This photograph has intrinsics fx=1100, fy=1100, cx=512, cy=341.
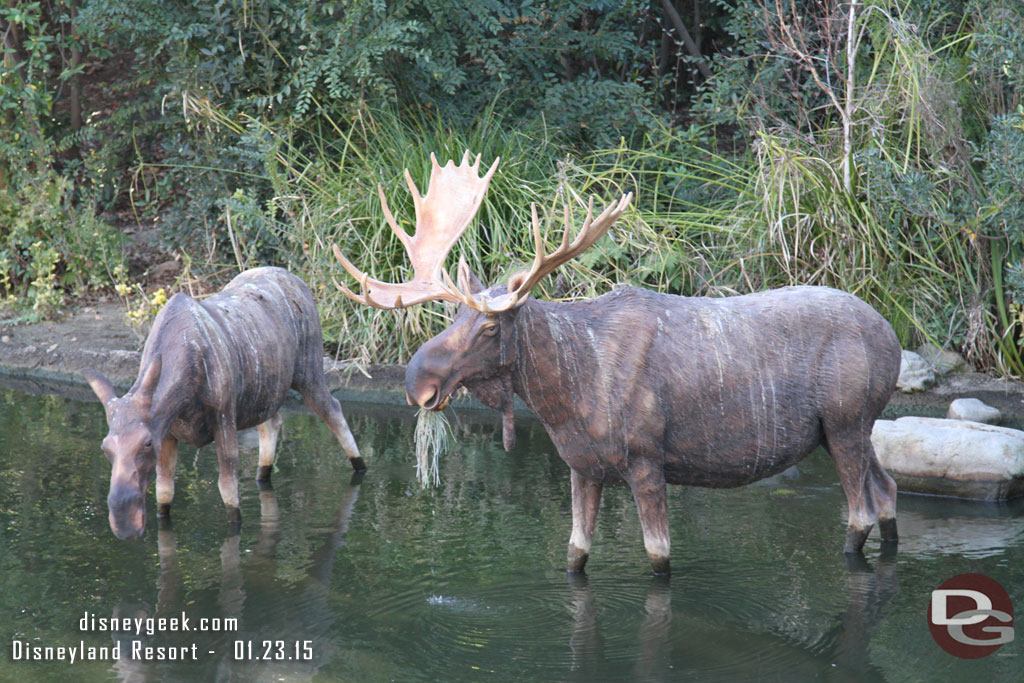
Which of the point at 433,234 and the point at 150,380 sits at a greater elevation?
the point at 433,234

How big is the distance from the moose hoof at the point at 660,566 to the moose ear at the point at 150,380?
2699mm

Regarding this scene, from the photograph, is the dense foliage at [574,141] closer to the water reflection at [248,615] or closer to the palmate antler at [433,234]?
the palmate antler at [433,234]

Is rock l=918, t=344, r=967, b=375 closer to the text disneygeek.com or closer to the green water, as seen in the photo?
the green water

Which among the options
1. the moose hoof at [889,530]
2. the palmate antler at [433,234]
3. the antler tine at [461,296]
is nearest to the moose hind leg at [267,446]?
the palmate antler at [433,234]

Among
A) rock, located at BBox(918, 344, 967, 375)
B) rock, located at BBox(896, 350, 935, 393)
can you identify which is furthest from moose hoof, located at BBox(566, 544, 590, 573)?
rock, located at BBox(918, 344, 967, 375)

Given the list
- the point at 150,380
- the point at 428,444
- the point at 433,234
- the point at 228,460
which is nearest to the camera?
the point at 433,234

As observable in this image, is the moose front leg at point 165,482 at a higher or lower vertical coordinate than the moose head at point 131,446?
lower

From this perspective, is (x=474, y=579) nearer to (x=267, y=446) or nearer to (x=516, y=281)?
(x=516, y=281)

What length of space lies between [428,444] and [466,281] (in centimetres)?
249

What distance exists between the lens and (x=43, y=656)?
473 centimetres

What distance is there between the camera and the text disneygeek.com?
4.74 m

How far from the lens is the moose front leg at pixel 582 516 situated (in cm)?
545

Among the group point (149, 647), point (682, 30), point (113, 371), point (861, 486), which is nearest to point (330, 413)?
point (149, 647)

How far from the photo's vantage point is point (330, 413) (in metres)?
7.35
